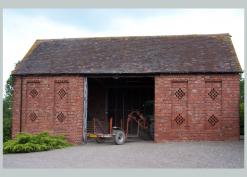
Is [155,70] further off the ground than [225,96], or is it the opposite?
[155,70]

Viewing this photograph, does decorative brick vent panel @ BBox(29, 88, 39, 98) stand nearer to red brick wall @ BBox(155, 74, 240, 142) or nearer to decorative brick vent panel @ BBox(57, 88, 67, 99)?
decorative brick vent panel @ BBox(57, 88, 67, 99)

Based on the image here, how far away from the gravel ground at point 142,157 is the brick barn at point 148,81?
4.39ft

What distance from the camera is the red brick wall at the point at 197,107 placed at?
20.3m

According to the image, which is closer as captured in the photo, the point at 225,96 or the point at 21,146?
the point at 21,146

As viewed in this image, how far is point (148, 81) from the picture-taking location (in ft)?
81.9

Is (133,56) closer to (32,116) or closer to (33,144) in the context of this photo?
(32,116)

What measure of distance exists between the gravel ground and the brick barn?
1.34 m

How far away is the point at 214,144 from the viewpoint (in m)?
19.1

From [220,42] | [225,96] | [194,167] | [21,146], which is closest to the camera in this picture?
[194,167]

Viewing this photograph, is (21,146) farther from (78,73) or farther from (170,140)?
(170,140)

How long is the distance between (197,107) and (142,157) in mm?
5909

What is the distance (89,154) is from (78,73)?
19.2ft

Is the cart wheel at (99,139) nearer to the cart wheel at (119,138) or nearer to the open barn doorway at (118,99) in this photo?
the cart wheel at (119,138)

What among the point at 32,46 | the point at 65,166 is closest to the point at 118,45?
the point at 32,46
